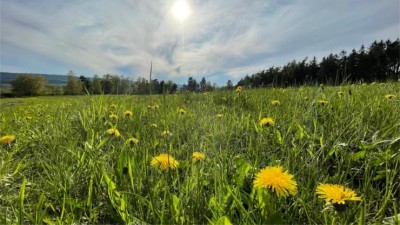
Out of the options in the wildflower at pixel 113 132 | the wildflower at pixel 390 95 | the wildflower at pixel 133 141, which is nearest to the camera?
the wildflower at pixel 133 141

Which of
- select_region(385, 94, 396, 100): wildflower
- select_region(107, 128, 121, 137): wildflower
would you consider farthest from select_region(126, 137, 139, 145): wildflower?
select_region(385, 94, 396, 100): wildflower

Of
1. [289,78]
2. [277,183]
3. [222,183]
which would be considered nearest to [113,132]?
[222,183]

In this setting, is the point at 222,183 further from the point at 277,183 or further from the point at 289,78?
the point at 289,78

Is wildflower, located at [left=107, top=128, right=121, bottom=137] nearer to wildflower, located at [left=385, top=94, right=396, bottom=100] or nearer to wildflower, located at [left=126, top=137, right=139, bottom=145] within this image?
wildflower, located at [left=126, top=137, right=139, bottom=145]

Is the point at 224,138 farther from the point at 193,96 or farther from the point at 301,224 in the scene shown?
the point at 193,96

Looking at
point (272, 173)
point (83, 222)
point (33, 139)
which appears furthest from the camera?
point (33, 139)

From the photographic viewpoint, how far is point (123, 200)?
1149 millimetres

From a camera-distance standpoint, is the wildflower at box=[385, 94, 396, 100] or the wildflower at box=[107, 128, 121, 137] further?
the wildflower at box=[385, 94, 396, 100]

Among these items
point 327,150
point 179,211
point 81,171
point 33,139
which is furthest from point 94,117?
point 327,150

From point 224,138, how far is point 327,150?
2.25 ft

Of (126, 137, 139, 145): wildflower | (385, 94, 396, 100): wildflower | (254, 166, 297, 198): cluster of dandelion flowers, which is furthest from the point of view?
(385, 94, 396, 100): wildflower

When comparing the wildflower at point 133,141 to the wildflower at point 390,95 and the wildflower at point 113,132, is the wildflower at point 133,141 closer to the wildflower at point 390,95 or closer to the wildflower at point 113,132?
the wildflower at point 113,132

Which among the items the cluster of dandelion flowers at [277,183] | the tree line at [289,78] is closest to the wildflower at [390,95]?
the tree line at [289,78]

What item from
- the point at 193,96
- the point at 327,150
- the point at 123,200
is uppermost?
the point at 193,96
